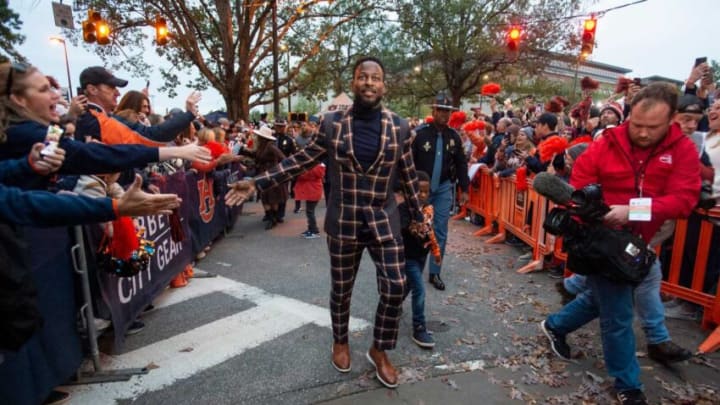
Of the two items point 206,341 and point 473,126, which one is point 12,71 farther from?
point 473,126

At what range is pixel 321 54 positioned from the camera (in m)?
20.9

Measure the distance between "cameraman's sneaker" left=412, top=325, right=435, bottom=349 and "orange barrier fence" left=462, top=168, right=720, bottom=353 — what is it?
2.30 meters

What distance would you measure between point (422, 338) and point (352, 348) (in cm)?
60

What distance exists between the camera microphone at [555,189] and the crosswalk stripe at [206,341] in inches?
83.7

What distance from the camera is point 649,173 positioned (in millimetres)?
2637

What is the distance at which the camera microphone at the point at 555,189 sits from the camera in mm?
2648

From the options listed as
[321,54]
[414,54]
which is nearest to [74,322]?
[321,54]

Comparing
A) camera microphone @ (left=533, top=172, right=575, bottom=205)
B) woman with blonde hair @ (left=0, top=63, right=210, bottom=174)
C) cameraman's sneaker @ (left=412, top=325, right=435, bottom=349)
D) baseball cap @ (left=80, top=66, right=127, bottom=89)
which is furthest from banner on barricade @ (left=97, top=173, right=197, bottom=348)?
camera microphone @ (left=533, top=172, right=575, bottom=205)

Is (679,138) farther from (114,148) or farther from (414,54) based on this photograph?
(414,54)

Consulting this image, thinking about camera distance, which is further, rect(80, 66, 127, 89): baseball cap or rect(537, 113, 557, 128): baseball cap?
rect(537, 113, 557, 128): baseball cap

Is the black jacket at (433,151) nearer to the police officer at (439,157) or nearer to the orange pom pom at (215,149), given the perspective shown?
the police officer at (439,157)

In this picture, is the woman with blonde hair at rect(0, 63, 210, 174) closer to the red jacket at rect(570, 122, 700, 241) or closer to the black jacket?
the red jacket at rect(570, 122, 700, 241)

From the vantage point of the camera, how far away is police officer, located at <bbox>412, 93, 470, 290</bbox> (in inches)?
194

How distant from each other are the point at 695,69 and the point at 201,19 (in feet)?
59.2
